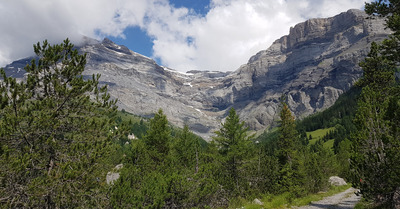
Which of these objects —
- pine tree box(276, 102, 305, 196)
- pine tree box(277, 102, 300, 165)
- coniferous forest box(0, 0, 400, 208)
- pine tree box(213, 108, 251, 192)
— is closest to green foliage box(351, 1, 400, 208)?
coniferous forest box(0, 0, 400, 208)

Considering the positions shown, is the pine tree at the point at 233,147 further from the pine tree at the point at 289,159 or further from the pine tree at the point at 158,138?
the pine tree at the point at 158,138

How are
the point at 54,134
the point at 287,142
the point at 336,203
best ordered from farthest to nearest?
the point at 287,142
the point at 336,203
the point at 54,134

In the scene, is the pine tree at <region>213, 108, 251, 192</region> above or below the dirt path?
above

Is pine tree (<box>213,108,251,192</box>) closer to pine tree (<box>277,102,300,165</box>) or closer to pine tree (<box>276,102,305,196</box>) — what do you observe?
pine tree (<box>276,102,305,196</box>)

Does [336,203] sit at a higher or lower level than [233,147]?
lower

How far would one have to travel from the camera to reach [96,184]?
10336 mm

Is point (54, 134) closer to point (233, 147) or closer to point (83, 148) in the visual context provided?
point (83, 148)

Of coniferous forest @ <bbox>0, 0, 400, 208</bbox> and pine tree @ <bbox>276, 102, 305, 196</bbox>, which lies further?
pine tree @ <bbox>276, 102, 305, 196</bbox>

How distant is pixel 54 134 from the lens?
995 centimetres

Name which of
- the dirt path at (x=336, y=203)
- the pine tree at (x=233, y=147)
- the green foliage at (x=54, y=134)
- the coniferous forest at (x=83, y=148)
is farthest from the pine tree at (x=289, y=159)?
the green foliage at (x=54, y=134)

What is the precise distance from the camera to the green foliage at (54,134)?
840 centimetres

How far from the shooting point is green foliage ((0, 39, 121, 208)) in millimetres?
8398

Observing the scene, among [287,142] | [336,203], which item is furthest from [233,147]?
[336,203]

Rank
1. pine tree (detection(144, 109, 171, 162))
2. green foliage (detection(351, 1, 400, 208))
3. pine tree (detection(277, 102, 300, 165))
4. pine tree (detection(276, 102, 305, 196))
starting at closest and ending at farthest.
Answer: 1. green foliage (detection(351, 1, 400, 208))
2. pine tree (detection(276, 102, 305, 196))
3. pine tree (detection(144, 109, 171, 162))
4. pine tree (detection(277, 102, 300, 165))
